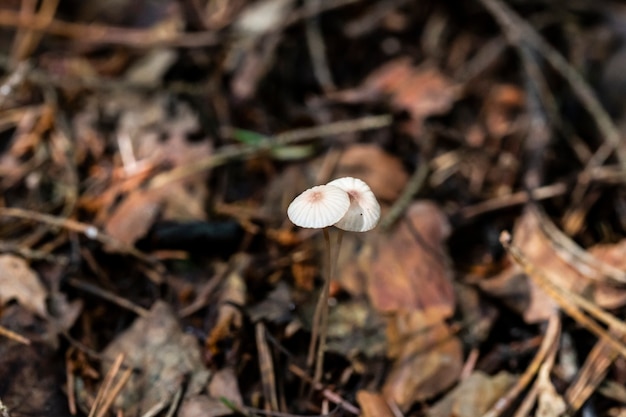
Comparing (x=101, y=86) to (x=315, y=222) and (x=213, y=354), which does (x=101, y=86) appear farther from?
(x=315, y=222)

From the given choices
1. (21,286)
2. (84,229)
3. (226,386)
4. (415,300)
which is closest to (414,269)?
(415,300)

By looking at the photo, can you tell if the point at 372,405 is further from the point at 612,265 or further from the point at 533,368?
the point at 612,265

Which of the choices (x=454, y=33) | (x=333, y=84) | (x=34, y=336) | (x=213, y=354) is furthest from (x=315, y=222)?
(x=454, y=33)


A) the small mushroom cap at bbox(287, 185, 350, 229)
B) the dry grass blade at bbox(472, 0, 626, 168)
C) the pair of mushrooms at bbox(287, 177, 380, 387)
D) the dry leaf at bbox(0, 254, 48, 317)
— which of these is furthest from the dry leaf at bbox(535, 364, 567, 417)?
the dry leaf at bbox(0, 254, 48, 317)

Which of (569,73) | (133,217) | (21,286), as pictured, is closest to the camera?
(21,286)

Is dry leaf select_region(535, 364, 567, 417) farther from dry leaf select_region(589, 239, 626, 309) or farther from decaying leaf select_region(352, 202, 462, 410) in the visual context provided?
dry leaf select_region(589, 239, 626, 309)
